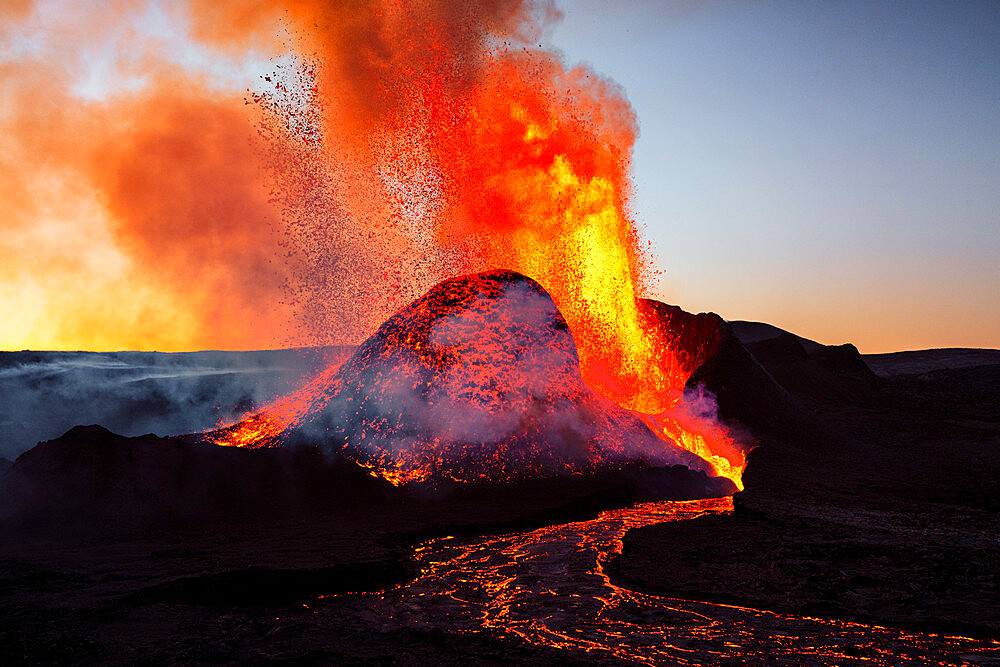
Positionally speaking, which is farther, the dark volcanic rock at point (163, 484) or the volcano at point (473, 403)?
the volcano at point (473, 403)

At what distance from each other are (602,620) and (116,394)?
108ft

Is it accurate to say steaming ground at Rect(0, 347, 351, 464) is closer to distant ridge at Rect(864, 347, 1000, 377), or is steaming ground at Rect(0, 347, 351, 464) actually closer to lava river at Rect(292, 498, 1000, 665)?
lava river at Rect(292, 498, 1000, 665)

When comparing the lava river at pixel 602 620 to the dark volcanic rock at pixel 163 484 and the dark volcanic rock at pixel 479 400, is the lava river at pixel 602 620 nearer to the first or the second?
the dark volcanic rock at pixel 163 484

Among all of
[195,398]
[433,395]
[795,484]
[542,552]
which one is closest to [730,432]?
[795,484]

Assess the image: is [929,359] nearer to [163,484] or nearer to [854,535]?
[854,535]

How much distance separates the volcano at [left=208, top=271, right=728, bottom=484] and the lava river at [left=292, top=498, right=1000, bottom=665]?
4.01 metres

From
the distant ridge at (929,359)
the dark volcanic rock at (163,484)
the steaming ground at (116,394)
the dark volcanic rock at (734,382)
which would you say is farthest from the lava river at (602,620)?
the distant ridge at (929,359)

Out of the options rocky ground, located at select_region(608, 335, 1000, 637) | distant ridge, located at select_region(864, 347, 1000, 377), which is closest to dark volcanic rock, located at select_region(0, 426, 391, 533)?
rocky ground, located at select_region(608, 335, 1000, 637)

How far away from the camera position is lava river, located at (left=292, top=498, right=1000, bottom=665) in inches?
178

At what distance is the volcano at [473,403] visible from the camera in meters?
11.3

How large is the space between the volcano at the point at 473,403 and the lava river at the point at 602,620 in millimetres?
4012

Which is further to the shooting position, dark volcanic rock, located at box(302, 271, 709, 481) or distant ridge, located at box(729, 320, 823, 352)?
distant ridge, located at box(729, 320, 823, 352)

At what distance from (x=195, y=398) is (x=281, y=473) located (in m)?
26.2

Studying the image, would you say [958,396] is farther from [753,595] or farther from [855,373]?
[753,595]
